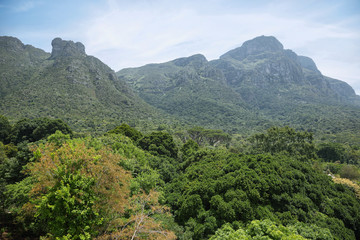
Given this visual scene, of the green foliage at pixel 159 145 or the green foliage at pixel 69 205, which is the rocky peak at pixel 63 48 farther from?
the green foliage at pixel 69 205

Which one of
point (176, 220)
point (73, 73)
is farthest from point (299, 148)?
point (73, 73)

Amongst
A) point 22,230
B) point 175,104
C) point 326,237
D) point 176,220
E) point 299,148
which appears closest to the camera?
point 326,237

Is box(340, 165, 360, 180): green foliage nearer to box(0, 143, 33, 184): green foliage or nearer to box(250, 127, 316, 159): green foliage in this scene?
box(250, 127, 316, 159): green foliage

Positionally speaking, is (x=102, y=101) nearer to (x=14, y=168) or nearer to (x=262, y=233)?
(x=14, y=168)

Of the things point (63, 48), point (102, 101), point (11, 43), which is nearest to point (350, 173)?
point (102, 101)

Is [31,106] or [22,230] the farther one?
[31,106]

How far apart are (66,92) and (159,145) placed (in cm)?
7736

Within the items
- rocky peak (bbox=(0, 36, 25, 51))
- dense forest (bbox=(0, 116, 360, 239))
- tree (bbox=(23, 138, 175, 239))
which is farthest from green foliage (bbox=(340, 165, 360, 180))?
rocky peak (bbox=(0, 36, 25, 51))

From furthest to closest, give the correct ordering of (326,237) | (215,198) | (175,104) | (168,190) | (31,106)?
(175,104), (31,106), (168,190), (215,198), (326,237)

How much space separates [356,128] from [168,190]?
13779 centimetres

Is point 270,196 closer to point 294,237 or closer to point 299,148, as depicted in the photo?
point 294,237

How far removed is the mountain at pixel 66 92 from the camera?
7369cm

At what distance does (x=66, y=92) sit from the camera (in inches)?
3472

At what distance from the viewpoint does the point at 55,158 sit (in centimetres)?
959
